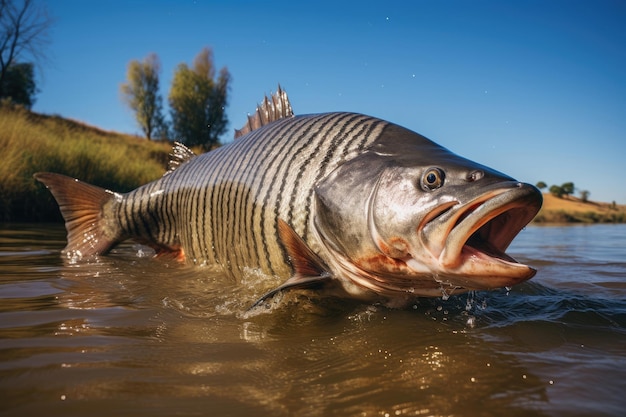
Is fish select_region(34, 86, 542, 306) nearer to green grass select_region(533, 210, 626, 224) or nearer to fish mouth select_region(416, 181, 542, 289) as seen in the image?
fish mouth select_region(416, 181, 542, 289)

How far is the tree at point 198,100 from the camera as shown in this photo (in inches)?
1720

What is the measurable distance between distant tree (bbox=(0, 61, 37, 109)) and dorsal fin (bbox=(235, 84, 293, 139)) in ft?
125

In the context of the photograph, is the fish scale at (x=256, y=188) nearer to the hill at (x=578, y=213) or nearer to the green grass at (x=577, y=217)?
the hill at (x=578, y=213)

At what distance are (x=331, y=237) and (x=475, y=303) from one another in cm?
107

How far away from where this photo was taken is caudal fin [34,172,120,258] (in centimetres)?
495

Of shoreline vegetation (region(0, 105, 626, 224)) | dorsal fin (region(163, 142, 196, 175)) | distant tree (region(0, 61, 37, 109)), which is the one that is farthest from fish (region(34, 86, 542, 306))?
distant tree (region(0, 61, 37, 109))

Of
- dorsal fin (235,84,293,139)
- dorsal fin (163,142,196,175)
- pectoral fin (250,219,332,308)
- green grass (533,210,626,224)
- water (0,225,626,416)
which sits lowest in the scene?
water (0,225,626,416)

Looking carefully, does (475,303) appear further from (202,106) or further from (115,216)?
(202,106)

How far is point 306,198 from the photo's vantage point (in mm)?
2988

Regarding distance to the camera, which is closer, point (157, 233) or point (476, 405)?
point (476, 405)

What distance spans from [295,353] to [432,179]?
1047 mm

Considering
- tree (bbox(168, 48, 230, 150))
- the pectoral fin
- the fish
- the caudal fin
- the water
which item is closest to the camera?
the water

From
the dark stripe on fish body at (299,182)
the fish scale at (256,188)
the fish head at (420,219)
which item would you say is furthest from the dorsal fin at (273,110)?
the fish head at (420,219)

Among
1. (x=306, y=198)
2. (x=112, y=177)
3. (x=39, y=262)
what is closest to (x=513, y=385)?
(x=306, y=198)
